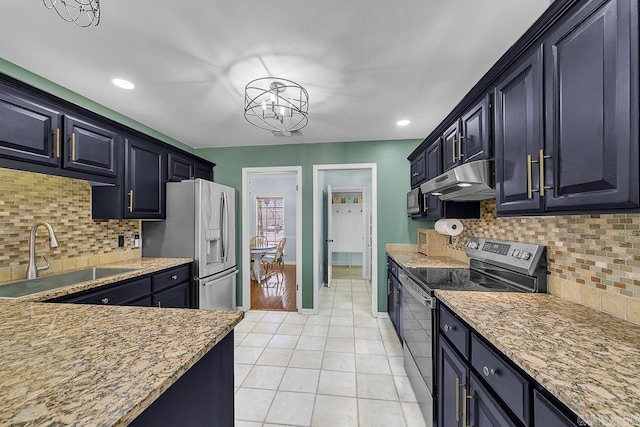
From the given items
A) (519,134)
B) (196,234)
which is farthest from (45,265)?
(519,134)

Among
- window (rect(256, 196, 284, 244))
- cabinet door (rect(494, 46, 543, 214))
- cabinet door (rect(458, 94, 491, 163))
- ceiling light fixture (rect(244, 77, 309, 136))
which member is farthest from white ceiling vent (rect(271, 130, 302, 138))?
window (rect(256, 196, 284, 244))

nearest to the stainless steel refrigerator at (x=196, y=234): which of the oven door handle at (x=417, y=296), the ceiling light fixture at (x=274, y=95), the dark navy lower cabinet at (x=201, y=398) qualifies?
the ceiling light fixture at (x=274, y=95)

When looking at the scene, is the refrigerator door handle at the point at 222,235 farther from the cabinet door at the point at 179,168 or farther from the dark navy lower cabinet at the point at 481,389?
the dark navy lower cabinet at the point at 481,389

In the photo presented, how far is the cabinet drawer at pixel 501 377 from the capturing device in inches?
33.4

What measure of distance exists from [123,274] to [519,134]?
2.86 m

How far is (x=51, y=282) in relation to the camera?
1.97m

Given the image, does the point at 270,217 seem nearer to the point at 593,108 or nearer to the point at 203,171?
the point at 203,171

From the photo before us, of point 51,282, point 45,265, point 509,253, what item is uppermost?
point 509,253

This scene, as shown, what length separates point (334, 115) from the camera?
2777mm

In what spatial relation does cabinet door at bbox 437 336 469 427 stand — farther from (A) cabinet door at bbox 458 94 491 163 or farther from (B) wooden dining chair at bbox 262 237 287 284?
A: (B) wooden dining chair at bbox 262 237 287 284

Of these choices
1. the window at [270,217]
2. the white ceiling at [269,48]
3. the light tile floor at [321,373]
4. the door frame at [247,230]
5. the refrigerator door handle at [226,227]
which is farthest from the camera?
the window at [270,217]

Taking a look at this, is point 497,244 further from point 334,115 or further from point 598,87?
point 334,115

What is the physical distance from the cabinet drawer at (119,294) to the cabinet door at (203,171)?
1.65 meters

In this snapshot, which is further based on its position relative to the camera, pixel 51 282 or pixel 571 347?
pixel 51 282
